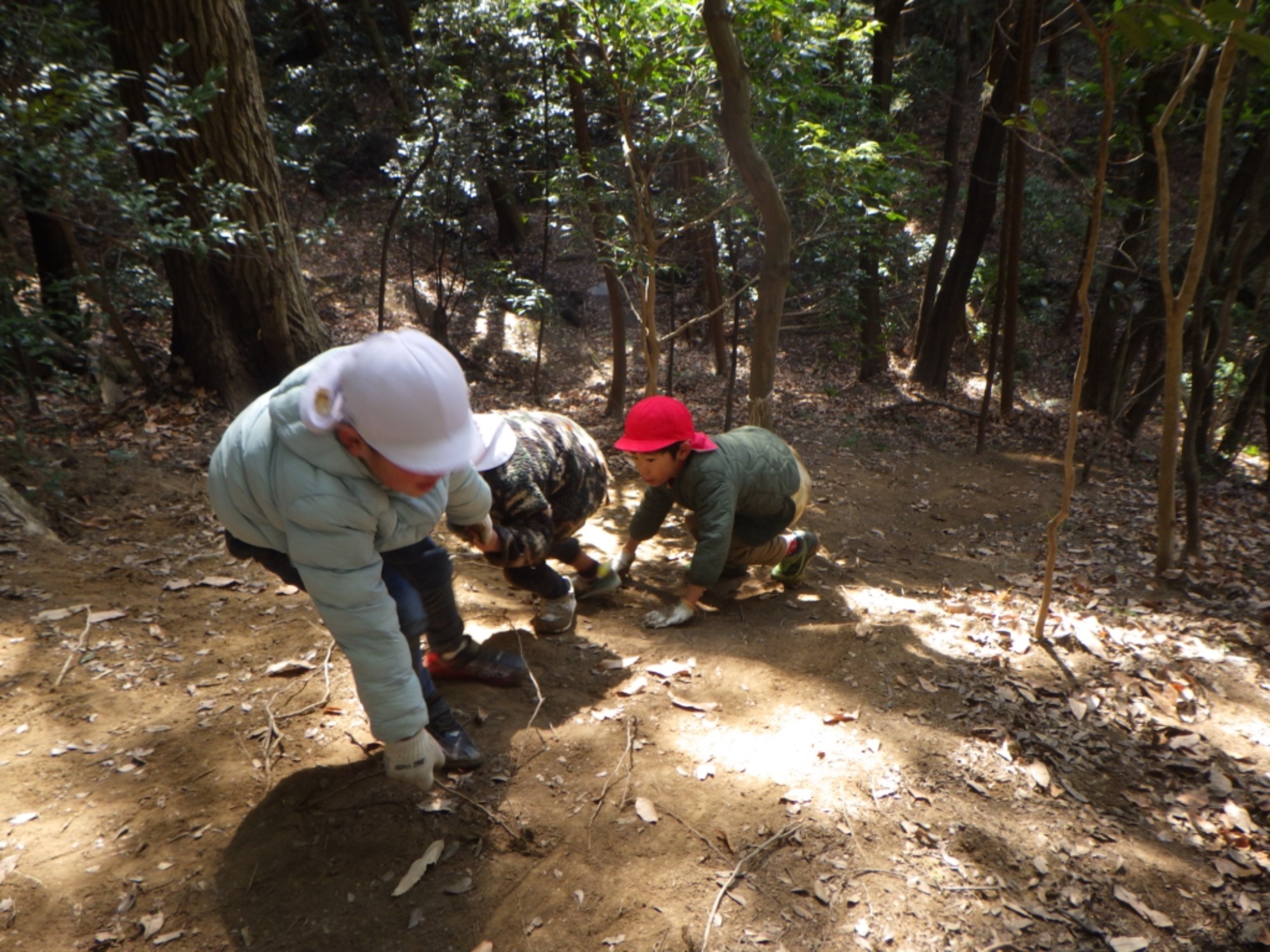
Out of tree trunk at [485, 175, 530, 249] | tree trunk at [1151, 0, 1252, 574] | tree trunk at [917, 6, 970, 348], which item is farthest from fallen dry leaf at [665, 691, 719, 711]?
tree trunk at [485, 175, 530, 249]

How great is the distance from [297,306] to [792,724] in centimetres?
507

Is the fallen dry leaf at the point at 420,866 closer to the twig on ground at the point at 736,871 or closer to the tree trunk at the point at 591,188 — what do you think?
the twig on ground at the point at 736,871

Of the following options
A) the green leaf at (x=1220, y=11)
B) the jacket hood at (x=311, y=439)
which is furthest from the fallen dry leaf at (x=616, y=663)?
the green leaf at (x=1220, y=11)

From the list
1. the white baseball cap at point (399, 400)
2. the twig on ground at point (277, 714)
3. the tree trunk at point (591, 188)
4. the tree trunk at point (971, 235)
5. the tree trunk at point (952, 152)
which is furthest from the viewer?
the tree trunk at point (952, 152)

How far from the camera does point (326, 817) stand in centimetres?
236

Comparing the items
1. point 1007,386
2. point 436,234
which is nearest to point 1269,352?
point 1007,386

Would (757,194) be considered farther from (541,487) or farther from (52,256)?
(52,256)

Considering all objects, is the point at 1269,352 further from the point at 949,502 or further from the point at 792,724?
the point at 792,724

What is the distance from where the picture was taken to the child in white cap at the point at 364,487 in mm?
1824

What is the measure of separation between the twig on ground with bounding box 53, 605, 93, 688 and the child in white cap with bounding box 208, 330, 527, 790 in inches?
43.1

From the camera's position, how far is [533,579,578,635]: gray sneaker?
3.57 m

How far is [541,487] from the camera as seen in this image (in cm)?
321

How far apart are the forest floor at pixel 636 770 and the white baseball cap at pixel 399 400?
4.10 ft

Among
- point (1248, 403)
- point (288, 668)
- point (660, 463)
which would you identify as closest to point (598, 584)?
point (660, 463)
